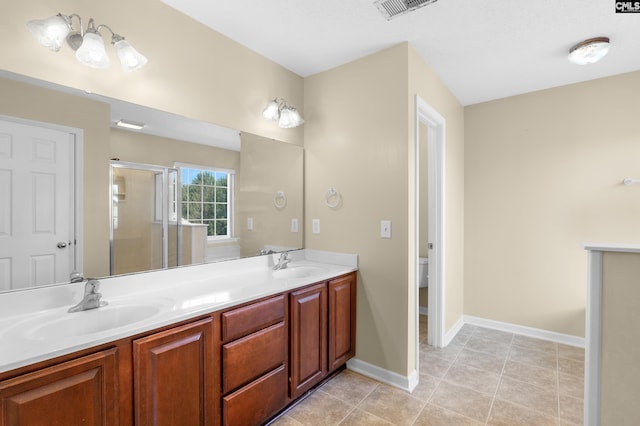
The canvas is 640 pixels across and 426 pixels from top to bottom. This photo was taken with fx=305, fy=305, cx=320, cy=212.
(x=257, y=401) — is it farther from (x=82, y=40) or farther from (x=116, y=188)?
(x=82, y=40)

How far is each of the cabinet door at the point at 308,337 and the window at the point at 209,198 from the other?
28.6 inches

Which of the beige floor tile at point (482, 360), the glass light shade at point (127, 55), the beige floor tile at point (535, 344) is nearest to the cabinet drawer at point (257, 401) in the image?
the beige floor tile at point (482, 360)

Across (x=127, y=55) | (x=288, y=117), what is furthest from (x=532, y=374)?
(x=127, y=55)

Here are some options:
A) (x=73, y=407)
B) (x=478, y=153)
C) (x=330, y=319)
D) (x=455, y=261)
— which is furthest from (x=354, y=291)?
(x=478, y=153)

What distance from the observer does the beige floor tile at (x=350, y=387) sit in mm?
2057

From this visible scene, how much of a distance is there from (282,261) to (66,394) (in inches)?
60.0

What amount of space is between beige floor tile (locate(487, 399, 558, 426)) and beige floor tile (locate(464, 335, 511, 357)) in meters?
0.80

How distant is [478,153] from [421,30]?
180 cm

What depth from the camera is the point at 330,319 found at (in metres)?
2.14

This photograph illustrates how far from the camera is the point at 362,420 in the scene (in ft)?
5.98

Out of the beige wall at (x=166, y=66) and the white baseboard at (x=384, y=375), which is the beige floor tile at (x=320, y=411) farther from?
the beige wall at (x=166, y=66)

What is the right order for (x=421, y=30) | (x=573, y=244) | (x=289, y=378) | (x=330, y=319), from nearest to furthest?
(x=289, y=378) → (x=421, y=30) → (x=330, y=319) → (x=573, y=244)

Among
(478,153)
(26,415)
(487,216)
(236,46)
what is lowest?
(26,415)

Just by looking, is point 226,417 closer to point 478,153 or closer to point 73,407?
point 73,407
